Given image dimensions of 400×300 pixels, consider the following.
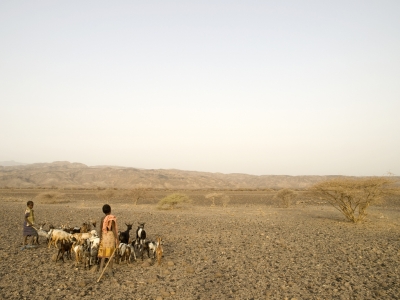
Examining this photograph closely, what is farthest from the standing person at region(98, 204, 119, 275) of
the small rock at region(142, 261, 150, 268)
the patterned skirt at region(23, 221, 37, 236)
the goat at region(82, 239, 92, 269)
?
the patterned skirt at region(23, 221, 37, 236)

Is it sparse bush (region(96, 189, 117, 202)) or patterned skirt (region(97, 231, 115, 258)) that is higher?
patterned skirt (region(97, 231, 115, 258))

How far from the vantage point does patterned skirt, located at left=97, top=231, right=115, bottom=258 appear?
28.4ft

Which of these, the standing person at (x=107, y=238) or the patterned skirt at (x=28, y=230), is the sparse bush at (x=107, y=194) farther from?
the standing person at (x=107, y=238)

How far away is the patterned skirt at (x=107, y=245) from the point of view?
341 inches

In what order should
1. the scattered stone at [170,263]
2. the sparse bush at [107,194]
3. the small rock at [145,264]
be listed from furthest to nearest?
1. the sparse bush at [107,194]
2. the scattered stone at [170,263]
3. the small rock at [145,264]

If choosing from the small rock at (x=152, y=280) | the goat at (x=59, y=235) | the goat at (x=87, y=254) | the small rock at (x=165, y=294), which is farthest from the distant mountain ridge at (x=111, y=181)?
the small rock at (x=165, y=294)

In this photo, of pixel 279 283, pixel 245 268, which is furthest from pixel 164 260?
pixel 279 283

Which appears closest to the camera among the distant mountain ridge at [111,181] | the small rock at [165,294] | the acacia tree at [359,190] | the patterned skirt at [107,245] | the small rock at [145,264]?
the small rock at [165,294]

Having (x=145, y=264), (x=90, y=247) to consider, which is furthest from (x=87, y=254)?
(x=145, y=264)

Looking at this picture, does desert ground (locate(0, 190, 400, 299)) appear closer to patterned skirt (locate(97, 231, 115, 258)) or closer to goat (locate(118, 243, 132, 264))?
goat (locate(118, 243, 132, 264))

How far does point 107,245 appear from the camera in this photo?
→ 870 cm

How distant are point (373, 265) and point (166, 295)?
22.4 ft

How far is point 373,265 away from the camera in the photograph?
9.76 m

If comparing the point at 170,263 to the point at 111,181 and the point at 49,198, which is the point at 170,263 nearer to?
the point at 49,198
